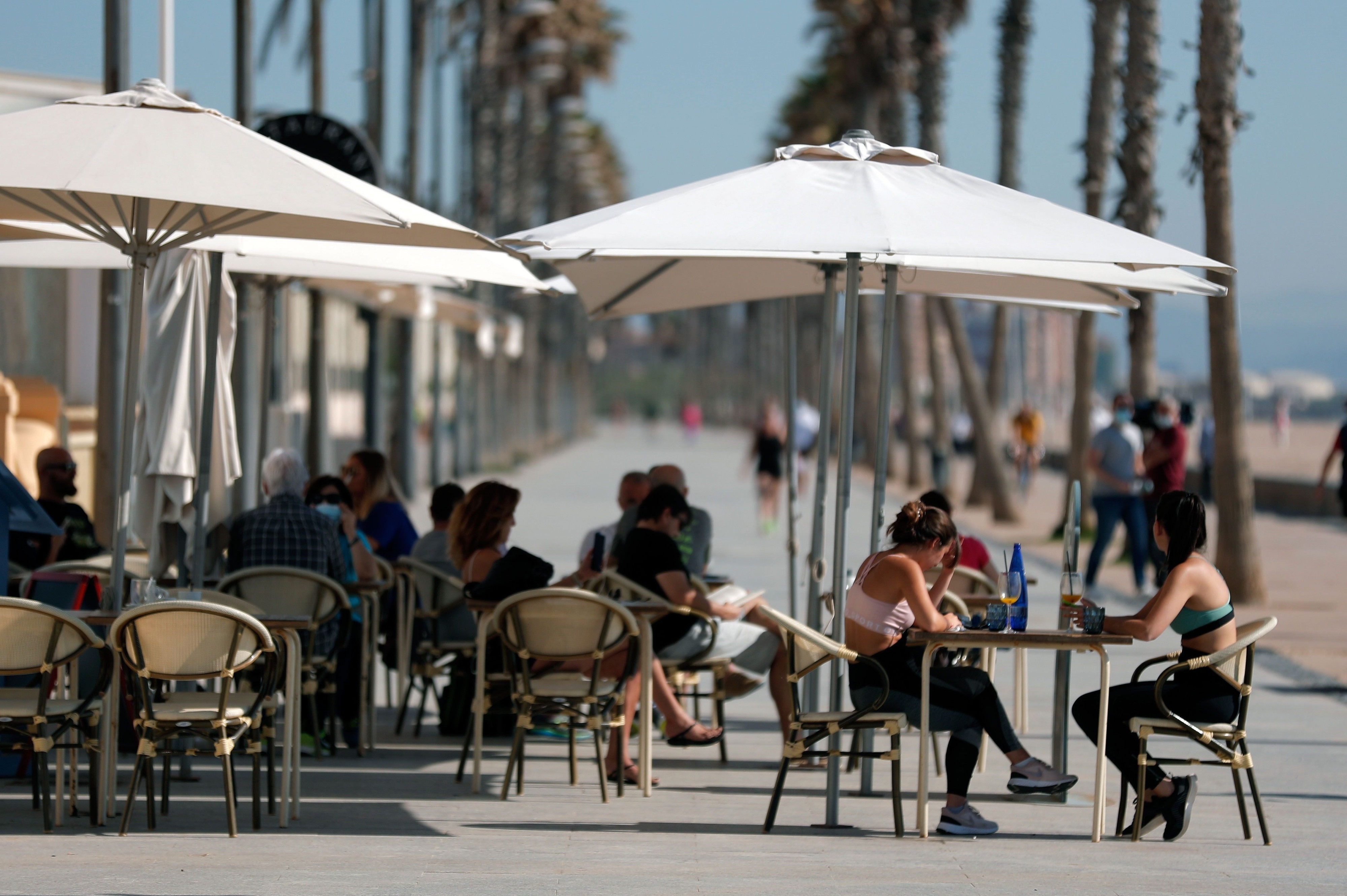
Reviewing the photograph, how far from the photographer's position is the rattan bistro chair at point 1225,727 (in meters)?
6.33

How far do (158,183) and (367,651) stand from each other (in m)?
3.05

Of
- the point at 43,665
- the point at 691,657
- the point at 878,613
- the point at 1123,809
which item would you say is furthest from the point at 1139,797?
the point at 43,665

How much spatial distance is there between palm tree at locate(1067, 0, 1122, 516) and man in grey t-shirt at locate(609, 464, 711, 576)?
12.7 m

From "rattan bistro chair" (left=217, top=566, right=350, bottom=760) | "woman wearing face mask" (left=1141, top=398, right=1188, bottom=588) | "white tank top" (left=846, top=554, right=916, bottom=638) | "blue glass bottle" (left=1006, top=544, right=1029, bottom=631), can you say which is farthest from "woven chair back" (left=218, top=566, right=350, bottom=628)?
"woman wearing face mask" (left=1141, top=398, right=1188, bottom=588)

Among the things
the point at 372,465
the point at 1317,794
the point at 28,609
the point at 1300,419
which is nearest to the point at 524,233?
the point at 28,609

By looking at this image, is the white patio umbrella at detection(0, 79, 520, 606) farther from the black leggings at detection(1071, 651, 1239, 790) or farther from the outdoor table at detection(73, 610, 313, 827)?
the black leggings at detection(1071, 651, 1239, 790)

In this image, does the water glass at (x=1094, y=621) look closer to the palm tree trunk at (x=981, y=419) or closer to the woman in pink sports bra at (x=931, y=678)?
the woman in pink sports bra at (x=931, y=678)

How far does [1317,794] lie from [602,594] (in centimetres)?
323

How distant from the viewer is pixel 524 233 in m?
6.72

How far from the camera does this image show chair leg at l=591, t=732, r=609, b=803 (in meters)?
6.85

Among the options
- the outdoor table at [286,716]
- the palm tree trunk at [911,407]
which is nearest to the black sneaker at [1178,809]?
the outdoor table at [286,716]

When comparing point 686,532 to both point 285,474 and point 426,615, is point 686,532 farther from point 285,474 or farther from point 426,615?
point 285,474

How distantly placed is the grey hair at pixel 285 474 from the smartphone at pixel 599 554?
57.6 inches

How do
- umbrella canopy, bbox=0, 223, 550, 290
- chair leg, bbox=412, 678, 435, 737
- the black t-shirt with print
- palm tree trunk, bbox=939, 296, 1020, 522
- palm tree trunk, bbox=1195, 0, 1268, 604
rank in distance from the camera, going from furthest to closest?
palm tree trunk, bbox=939, 296, 1020, 522 < palm tree trunk, bbox=1195, 0, 1268, 604 < chair leg, bbox=412, 678, 435, 737 < umbrella canopy, bbox=0, 223, 550, 290 < the black t-shirt with print
